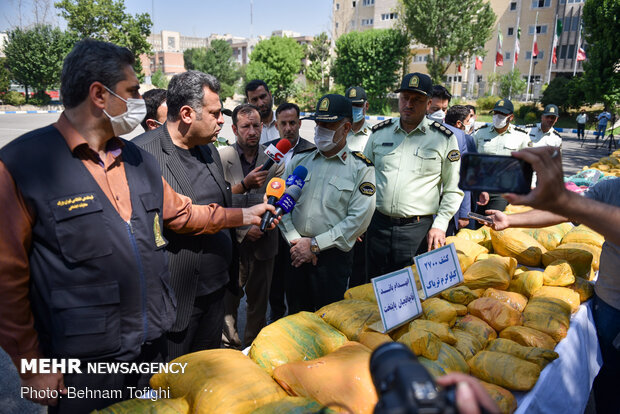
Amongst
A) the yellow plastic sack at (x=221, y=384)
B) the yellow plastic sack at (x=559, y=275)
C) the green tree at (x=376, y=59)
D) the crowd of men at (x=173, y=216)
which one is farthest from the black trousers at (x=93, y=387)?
the green tree at (x=376, y=59)

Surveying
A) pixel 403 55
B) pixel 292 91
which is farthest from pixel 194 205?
pixel 292 91

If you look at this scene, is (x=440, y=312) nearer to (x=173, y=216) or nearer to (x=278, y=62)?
(x=173, y=216)

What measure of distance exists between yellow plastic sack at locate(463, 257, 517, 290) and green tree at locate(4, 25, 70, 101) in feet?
145

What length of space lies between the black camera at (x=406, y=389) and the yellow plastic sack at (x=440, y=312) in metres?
1.49

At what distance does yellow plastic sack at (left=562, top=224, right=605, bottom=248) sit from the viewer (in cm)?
317

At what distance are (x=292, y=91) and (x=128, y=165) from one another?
46.7 metres

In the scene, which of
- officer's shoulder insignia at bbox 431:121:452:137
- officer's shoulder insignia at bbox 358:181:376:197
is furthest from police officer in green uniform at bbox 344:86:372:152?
officer's shoulder insignia at bbox 358:181:376:197

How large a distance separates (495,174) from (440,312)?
3.59ft

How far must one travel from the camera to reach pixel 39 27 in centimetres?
3962

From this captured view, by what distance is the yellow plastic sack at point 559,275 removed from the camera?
2626 mm

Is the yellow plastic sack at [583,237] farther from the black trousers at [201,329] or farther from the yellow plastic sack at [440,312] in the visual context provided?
the black trousers at [201,329]

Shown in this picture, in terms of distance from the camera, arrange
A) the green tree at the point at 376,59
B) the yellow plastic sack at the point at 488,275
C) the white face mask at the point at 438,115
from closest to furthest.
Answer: the yellow plastic sack at the point at 488,275 → the white face mask at the point at 438,115 → the green tree at the point at 376,59

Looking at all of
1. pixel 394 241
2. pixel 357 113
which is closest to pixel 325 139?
A: pixel 394 241

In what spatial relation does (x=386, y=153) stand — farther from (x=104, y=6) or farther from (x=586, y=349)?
(x=104, y=6)
